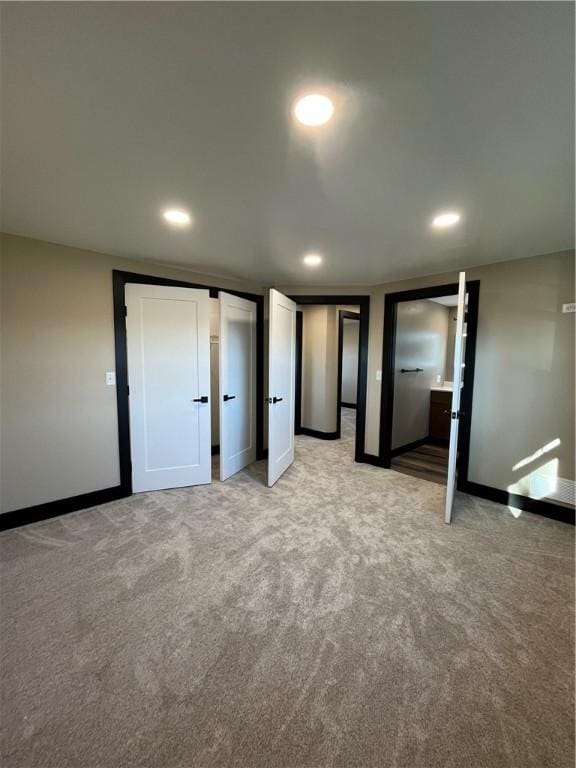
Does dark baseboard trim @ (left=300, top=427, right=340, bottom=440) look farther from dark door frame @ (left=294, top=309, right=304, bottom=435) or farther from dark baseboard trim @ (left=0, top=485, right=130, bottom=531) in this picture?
dark baseboard trim @ (left=0, top=485, right=130, bottom=531)

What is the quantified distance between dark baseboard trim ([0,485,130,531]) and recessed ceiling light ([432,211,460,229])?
3556mm

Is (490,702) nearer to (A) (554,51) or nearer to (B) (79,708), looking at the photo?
(B) (79,708)

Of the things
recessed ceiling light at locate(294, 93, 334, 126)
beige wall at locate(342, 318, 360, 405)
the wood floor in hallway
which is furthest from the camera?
beige wall at locate(342, 318, 360, 405)

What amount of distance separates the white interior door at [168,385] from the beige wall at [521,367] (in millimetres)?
2866

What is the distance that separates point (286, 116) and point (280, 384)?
2.53 metres

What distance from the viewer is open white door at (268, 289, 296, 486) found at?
3.21m

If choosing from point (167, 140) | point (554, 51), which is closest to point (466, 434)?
point (554, 51)

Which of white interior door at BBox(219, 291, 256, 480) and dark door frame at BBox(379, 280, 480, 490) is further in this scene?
white interior door at BBox(219, 291, 256, 480)

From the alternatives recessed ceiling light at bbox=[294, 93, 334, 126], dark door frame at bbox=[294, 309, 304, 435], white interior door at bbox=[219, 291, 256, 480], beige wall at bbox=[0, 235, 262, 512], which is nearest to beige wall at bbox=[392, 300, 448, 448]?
dark door frame at bbox=[294, 309, 304, 435]

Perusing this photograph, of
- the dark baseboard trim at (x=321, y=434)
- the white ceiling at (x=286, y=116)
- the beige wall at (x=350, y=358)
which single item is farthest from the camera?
the beige wall at (x=350, y=358)

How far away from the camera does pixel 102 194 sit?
68.7 inches

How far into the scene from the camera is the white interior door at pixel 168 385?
9.92 feet

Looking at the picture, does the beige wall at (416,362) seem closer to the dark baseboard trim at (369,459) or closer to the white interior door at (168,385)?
the dark baseboard trim at (369,459)

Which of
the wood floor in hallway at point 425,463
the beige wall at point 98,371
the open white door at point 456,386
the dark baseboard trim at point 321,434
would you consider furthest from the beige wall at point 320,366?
the open white door at point 456,386
